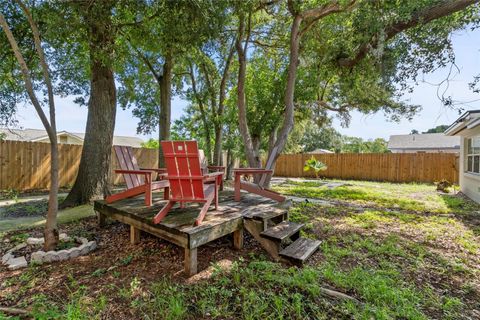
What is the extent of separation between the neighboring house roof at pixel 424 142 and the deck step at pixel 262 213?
22.9m

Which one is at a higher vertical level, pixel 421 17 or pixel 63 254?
pixel 421 17

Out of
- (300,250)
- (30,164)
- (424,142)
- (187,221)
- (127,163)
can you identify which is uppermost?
(424,142)

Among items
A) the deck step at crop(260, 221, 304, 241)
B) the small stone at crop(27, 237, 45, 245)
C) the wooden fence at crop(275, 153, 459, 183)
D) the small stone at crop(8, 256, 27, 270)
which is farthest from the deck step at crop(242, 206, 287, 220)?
the wooden fence at crop(275, 153, 459, 183)

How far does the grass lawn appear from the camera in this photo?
1767 millimetres

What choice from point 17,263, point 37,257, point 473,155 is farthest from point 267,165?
point 473,155

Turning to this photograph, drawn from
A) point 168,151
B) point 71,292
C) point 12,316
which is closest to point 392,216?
point 168,151

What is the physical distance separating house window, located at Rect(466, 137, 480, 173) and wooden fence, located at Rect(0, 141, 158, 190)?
12400 millimetres

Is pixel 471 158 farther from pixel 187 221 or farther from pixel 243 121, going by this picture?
pixel 187 221

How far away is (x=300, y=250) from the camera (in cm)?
263

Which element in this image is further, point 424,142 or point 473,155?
point 424,142

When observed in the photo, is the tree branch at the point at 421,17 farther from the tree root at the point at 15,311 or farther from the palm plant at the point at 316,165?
the palm plant at the point at 316,165

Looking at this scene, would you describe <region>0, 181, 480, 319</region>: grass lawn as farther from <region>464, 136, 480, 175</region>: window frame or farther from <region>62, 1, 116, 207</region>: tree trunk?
<region>464, 136, 480, 175</region>: window frame

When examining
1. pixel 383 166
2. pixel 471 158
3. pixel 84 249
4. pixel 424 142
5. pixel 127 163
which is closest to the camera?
pixel 84 249

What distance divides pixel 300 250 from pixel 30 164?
8.25 meters
